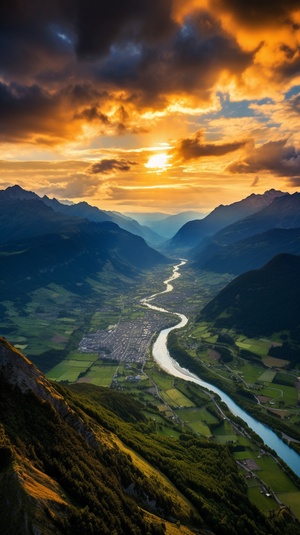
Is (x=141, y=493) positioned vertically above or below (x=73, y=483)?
below

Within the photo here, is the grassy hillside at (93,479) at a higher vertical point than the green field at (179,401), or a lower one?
higher

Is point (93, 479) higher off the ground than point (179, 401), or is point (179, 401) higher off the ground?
point (93, 479)

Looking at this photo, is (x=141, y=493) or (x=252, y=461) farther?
(x=252, y=461)

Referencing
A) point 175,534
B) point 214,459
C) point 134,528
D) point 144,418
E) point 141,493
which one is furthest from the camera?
point 144,418

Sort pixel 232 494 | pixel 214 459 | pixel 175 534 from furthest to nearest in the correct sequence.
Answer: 1. pixel 214 459
2. pixel 232 494
3. pixel 175 534

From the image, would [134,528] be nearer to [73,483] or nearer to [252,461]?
[73,483]

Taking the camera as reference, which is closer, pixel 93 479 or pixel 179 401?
pixel 93 479

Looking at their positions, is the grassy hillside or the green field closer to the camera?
the grassy hillside

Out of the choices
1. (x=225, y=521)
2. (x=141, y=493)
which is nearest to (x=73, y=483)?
(x=141, y=493)

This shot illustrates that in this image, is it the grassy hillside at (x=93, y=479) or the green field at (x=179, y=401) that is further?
the green field at (x=179, y=401)

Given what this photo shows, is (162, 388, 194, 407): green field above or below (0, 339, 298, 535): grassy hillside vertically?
below

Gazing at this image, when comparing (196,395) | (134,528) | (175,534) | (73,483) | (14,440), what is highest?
(14,440)
